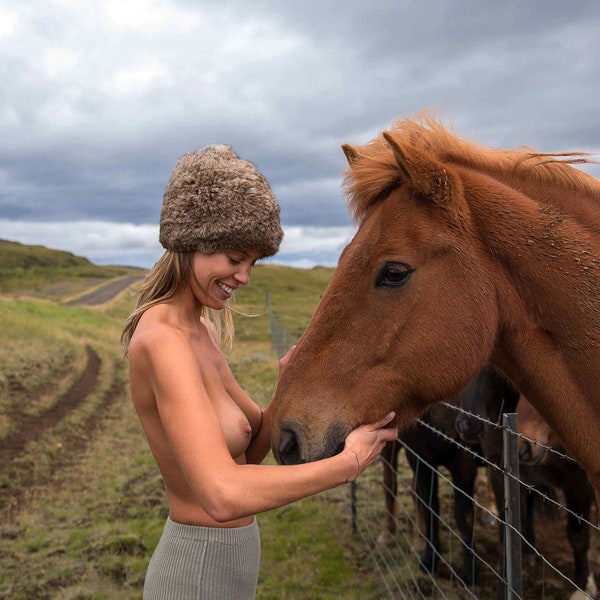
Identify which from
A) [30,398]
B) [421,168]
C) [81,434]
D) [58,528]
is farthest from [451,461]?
[30,398]

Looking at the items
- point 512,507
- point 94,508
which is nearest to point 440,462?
point 512,507

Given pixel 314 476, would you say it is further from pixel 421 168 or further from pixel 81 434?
pixel 81 434

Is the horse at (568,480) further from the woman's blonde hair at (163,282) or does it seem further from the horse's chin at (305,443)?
the woman's blonde hair at (163,282)

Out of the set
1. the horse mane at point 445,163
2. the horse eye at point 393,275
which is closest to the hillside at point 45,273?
the horse mane at point 445,163

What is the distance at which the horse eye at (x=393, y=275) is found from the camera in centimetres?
219

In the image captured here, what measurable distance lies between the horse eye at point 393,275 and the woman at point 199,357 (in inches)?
Result: 19.5

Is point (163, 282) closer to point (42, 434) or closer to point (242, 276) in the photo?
point (242, 276)

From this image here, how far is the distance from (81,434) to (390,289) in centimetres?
1018

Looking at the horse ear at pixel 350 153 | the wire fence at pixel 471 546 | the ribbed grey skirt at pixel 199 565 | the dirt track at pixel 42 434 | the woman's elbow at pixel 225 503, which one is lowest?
the dirt track at pixel 42 434

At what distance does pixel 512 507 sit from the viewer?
2668mm

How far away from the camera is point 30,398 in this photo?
509 inches

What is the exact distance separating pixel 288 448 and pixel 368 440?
0.31 meters

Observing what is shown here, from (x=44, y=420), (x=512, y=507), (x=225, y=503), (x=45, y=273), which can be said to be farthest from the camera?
(x=45, y=273)

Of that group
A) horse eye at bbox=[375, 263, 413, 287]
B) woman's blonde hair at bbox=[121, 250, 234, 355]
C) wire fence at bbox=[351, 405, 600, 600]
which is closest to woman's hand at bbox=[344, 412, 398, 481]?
horse eye at bbox=[375, 263, 413, 287]
